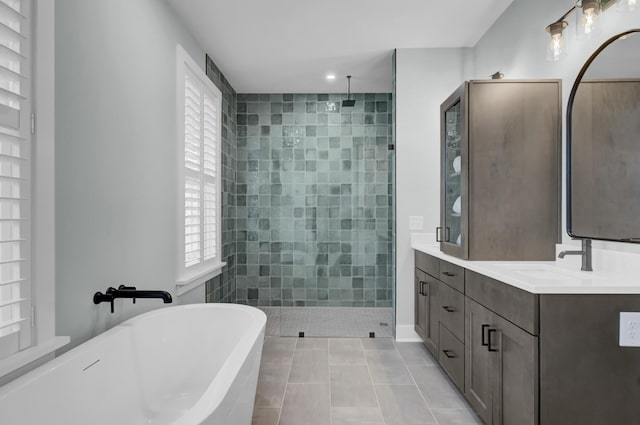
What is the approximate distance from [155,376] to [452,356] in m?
1.81

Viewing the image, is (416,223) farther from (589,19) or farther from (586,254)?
(589,19)

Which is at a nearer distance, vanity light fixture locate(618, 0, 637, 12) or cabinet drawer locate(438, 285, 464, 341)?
vanity light fixture locate(618, 0, 637, 12)

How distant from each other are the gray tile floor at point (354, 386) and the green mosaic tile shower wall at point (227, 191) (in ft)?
3.28

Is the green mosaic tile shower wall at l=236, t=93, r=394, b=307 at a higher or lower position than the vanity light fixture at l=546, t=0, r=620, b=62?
lower

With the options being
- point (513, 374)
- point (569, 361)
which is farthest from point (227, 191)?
point (569, 361)

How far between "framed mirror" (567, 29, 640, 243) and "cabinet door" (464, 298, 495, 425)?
69cm

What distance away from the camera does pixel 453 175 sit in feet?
8.95

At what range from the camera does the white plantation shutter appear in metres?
1.33

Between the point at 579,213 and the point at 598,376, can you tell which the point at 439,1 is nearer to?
the point at 579,213

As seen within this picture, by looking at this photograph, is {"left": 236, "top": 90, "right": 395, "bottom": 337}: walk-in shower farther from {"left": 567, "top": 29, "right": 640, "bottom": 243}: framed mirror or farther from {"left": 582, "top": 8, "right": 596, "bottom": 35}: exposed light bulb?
{"left": 582, "top": 8, "right": 596, "bottom": 35}: exposed light bulb

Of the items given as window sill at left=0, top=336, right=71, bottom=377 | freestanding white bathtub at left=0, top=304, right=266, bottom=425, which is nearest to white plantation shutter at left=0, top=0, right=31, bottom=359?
window sill at left=0, top=336, right=71, bottom=377

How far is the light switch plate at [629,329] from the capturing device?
1485mm

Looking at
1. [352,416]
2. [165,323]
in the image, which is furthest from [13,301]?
[352,416]

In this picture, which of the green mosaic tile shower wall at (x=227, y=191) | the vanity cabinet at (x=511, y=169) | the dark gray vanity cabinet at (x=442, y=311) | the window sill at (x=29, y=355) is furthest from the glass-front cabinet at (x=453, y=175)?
the green mosaic tile shower wall at (x=227, y=191)
